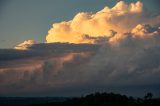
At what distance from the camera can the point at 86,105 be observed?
19438 centimetres

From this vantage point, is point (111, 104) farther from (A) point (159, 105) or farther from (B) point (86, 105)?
(A) point (159, 105)

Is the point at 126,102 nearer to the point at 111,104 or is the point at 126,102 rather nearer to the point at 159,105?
the point at 111,104

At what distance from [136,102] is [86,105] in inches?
1002

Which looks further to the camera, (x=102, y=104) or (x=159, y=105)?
(x=102, y=104)

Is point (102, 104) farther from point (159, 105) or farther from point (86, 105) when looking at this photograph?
point (159, 105)

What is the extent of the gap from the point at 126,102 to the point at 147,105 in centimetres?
2327

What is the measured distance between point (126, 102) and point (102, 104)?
36.0ft

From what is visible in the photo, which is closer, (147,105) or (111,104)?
(147,105)

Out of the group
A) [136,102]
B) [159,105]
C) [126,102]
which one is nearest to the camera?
[159,105]

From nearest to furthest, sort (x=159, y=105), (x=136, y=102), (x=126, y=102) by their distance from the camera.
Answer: (x=159, y=105) < (x=136, y=102) < (x=126, y=102)

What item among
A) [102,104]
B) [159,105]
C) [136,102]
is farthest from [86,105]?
[159,105]

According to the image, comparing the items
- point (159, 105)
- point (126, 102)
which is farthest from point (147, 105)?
point (126, 102)

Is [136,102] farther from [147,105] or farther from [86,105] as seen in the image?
[86,105]

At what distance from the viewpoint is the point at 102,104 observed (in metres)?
195
